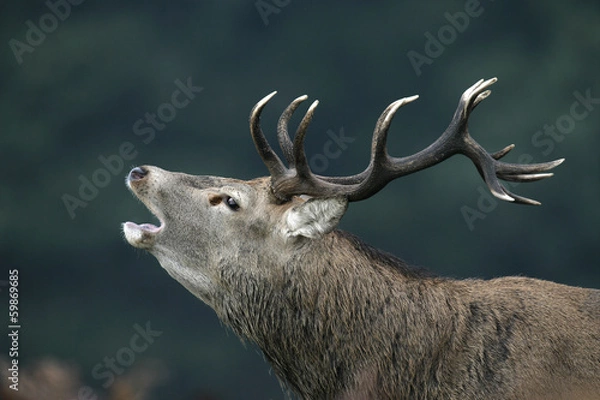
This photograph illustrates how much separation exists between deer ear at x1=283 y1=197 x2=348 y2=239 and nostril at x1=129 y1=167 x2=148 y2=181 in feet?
2.26

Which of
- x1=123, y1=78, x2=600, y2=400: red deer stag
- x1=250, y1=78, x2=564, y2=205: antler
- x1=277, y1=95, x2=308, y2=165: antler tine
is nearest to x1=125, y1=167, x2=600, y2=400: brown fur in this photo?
x1=123, y1=78, x2=600, y2=400: red deer stag

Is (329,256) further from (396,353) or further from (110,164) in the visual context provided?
(110,164)

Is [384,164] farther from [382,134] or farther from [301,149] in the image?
[301,149]

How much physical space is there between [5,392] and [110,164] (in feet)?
21.3

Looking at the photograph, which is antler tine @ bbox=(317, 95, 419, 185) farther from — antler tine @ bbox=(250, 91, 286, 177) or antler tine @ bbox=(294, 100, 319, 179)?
antler tine @ bbox=(250, 91, 286, 177)

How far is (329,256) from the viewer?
12.2 ft

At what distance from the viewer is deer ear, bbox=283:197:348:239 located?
3562 millimetres

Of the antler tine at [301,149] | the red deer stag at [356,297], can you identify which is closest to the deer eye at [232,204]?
the red deer stag at [356,297]

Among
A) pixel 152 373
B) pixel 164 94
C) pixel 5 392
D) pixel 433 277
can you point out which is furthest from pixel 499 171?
pixel 164 94

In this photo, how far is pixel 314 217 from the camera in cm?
362

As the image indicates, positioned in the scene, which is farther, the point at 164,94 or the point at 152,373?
the point at 164,94

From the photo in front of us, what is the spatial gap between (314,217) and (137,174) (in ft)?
2.82

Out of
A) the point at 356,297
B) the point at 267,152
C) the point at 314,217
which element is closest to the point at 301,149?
the point at 267,152

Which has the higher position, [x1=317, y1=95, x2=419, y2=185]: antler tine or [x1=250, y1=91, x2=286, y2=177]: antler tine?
[x1=250, y1=91, x2=286, y2=177]: antler tine
